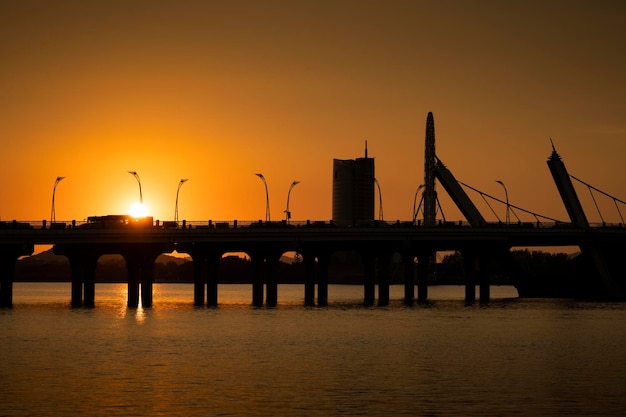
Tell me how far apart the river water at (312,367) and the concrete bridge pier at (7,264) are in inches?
880

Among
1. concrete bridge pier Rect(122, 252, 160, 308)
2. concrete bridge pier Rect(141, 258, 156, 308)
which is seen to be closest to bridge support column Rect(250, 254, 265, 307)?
concrete bridge pier Rect(141, 258, 156, 308)

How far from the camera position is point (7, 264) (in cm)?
16362

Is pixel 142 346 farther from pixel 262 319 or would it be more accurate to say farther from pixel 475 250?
pixel 475 250

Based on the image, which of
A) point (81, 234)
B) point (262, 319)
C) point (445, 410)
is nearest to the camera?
point (445, 410)

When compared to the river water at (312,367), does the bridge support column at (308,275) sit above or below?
above

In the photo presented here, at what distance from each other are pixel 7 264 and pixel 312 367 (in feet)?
308

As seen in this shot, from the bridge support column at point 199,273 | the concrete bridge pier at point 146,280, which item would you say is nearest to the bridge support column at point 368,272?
the bridge support column at point 199,273

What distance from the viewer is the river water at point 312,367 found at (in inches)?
2398

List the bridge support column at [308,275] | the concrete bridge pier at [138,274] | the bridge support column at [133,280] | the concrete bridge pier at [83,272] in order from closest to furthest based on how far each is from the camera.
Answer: the concrete bridge pier at [138,274]
the bridge support column at [133,280]
the concrete bridge pier at [83,272]
the bridge support column at [308,275]

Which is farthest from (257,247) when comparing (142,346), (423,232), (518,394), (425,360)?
(518,394)

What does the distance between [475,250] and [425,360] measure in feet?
359

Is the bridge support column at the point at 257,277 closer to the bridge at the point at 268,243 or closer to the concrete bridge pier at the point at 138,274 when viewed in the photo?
the bridge at the point at 268,243

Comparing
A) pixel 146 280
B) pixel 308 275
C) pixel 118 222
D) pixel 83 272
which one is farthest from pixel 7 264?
pixel 308 275

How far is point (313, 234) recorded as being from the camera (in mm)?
167000
